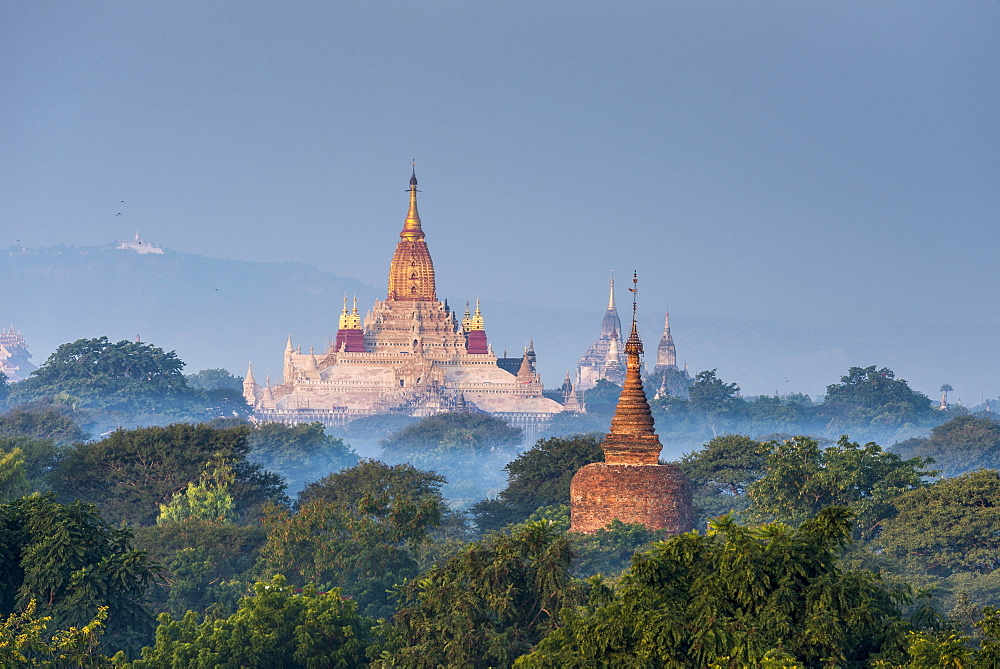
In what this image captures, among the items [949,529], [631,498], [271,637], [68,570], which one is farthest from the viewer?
[949,529]

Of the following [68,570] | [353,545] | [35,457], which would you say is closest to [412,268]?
[35,457]

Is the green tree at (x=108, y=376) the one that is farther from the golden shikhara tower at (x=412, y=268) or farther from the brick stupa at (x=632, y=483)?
the brick stupa at (x=632, y=483)

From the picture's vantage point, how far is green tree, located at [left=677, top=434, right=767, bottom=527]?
73.6m

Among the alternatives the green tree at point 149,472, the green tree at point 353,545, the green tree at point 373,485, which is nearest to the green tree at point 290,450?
the green tree at point 149,472

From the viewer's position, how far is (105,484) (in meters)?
68.8

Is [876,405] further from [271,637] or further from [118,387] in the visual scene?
[271,637]

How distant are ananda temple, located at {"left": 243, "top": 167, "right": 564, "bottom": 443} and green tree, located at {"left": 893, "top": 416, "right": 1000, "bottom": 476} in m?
59.2

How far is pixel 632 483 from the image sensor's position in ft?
189

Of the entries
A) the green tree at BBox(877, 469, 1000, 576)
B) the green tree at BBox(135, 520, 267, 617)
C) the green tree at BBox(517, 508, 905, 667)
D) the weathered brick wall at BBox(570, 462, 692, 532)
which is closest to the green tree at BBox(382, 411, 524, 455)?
the green tree at BBox(135, 520, 267, 617)

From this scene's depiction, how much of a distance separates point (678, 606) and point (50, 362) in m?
150

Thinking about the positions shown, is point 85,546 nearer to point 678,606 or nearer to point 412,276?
point 678,606

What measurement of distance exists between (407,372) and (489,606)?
151480 millimetres

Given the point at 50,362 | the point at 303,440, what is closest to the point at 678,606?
the point at 303,440

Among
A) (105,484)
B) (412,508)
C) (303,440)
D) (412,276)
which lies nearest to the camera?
(412,508)
